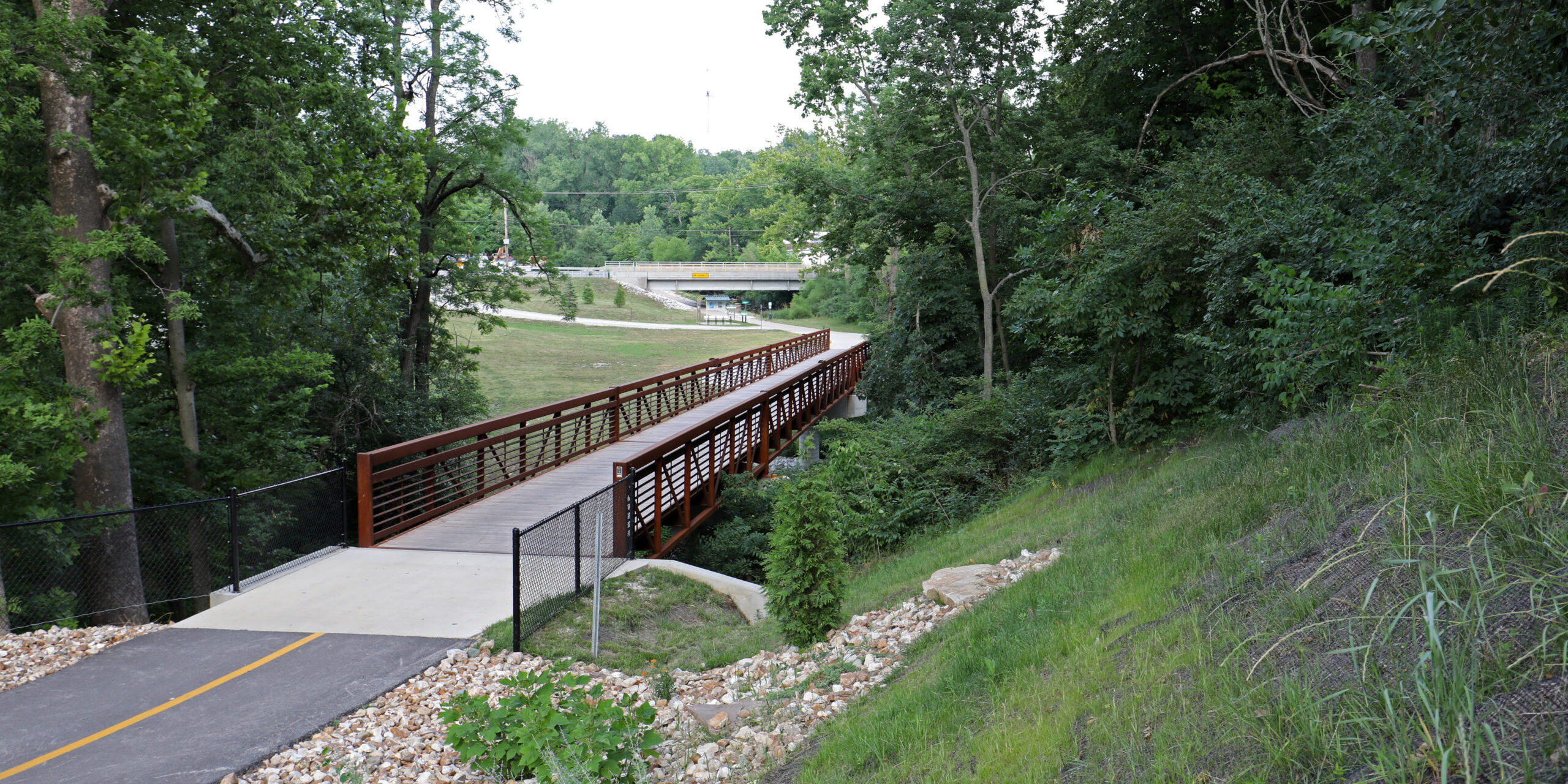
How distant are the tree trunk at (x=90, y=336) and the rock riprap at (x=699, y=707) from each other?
5.84m

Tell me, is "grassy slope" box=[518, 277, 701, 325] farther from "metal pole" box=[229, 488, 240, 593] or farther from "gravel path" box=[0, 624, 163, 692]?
"gravel path" box=[0, 624, 163, 692]

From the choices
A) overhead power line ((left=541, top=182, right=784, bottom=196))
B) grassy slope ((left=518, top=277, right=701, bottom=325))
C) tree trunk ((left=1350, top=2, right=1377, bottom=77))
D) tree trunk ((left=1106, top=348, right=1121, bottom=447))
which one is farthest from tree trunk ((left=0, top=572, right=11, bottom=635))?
overhead power line ((left=541, top=182, right=784, bottom=196))

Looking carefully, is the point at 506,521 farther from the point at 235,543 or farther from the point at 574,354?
the point at 574,354

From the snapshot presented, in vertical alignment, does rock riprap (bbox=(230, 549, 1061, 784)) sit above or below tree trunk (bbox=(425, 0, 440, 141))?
below

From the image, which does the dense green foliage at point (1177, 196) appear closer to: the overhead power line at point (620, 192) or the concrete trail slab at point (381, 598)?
the concrete trail slab at point (381, 598)

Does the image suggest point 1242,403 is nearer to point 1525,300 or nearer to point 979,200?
point 1525,300

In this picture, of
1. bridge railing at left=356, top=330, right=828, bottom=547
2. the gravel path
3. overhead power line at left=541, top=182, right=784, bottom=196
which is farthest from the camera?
overhead power line at left=541, top=182, right=784, bottom=196

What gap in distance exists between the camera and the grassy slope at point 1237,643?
2365mm

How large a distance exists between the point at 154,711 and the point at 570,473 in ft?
27.3

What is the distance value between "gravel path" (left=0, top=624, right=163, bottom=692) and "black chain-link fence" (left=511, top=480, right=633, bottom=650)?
303 cm

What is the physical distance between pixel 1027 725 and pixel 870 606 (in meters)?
4.18

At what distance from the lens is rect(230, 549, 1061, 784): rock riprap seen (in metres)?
4.62

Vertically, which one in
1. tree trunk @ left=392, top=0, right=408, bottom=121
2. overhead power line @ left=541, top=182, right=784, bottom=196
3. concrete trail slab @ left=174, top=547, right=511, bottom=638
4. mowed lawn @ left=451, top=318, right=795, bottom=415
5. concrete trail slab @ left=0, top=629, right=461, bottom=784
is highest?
overhead power line @ left=541, top=182, right=784, bottom=196

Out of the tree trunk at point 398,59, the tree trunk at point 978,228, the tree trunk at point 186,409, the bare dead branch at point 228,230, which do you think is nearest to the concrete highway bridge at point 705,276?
the tree trunk at point 978,228
